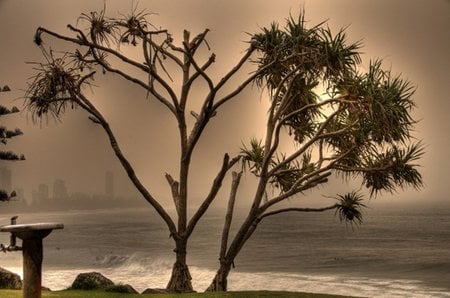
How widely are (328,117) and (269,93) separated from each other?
954mm

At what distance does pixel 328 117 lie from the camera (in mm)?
8180

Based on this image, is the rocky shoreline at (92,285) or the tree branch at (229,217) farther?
the tree branch at (229,217)

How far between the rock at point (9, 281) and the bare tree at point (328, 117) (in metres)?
2.23

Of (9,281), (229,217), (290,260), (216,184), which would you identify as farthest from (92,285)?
(290,260)

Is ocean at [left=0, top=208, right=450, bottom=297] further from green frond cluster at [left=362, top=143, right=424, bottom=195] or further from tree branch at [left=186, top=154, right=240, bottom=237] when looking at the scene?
green frond cluster at [left=362, top=143, right=424, bottom=195]

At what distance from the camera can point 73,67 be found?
8008 mm

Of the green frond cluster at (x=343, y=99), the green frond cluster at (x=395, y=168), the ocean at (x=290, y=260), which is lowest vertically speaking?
the ocean at (x=290, y=260)

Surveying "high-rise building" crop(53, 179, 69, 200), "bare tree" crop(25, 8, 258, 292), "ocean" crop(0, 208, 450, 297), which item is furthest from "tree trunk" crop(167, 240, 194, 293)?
"high-rise building" crop(53, 179, 69, 200)

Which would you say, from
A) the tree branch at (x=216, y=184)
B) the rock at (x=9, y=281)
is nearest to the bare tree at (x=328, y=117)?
the tree branch at (x=216, y=184)

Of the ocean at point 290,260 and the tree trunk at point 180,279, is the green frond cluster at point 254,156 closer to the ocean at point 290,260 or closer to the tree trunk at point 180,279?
the tree trunk at point 180,279

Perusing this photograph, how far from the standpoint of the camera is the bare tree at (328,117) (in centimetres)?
779

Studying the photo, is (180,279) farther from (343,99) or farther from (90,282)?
Result: (343,99)

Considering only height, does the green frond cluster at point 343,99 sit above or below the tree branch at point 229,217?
above

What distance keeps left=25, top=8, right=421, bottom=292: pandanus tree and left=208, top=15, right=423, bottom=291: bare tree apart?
1 centimetres
